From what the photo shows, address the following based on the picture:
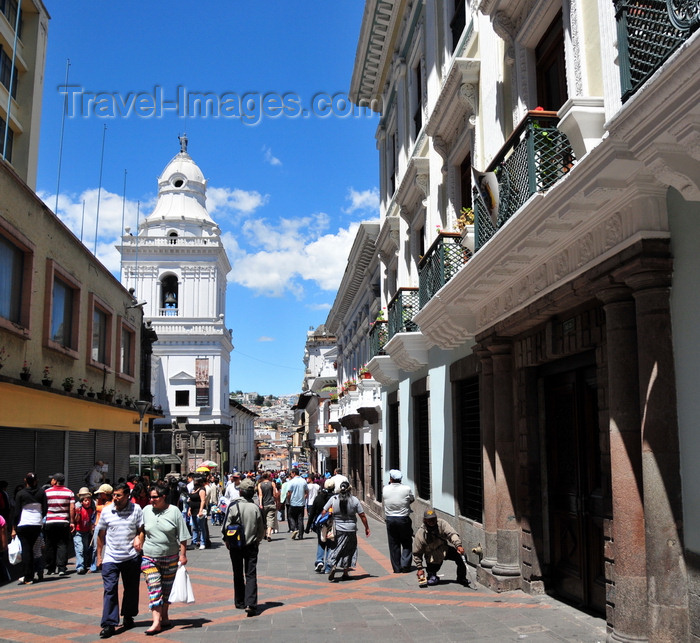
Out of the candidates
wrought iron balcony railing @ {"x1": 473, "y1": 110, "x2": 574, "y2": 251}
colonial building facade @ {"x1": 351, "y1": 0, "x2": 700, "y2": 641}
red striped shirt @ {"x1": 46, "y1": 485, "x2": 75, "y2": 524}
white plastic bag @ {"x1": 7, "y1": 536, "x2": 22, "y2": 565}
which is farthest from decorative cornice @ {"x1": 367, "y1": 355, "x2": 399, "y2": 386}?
wrought iron balcony railing @ {"x1": 473, "y1": 110, "x2": 574, "y2": 251}

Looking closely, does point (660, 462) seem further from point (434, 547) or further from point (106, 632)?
point (106, 632)

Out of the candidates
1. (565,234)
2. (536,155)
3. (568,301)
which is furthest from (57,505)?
(536,155)

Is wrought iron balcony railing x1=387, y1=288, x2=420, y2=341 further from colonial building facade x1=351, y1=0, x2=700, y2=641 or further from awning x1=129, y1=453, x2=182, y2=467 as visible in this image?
awning x1=129, y1=453, x2=182, y2=467

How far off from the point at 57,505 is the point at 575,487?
27.3 feet

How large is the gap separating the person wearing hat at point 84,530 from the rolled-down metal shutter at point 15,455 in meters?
3.31

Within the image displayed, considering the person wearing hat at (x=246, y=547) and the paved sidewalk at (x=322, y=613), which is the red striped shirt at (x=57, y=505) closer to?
the paved sidewalk at (x=322, y=613)

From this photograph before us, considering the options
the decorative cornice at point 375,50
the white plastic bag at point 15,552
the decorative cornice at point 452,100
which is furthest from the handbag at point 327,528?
the decorative cornice at point 375,50

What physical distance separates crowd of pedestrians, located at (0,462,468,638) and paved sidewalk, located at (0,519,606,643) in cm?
31

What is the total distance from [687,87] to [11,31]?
27619 mm

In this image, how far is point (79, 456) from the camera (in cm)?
2023

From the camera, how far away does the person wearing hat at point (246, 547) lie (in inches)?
345

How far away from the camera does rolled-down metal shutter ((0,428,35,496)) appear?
15.4 metres

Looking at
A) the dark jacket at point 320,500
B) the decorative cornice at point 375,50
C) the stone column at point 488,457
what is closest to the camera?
→ the stone column at point 488,457

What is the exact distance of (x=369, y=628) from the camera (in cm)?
793
